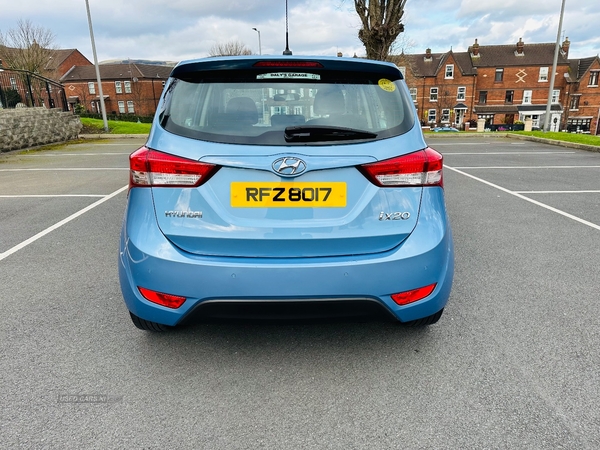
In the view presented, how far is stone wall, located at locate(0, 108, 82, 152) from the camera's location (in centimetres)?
1282

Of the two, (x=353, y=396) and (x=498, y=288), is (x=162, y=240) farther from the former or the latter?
(x=498, y=288)

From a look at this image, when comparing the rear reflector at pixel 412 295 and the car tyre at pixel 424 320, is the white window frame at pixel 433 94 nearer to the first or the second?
the car tyre at pixel 424 320

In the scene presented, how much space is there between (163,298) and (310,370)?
2.88 feet

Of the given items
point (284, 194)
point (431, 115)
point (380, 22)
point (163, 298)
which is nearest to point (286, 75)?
point (284, 194)

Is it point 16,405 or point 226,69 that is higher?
point 226,69

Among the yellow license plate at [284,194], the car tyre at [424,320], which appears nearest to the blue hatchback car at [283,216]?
the yellow license plate at [284,194]

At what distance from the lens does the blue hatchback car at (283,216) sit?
6.82 ft

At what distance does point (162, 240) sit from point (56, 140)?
16.1m

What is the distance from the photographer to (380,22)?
1703cm

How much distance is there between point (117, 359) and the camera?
98.4 inches

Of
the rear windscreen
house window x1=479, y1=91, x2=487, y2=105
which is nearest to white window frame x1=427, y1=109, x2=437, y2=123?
house window x1=479, y1=91, x2=487, y2=105

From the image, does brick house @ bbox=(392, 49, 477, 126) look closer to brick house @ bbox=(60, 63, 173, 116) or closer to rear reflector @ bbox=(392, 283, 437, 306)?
brick house @ bbox=(60, 63, 173, 116)

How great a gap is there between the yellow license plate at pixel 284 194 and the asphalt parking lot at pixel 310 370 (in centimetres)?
62

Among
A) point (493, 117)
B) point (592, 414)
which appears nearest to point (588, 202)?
point (592, 414)
